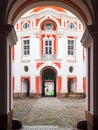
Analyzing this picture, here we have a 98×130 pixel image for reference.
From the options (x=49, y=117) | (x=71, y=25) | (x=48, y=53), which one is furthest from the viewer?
(x=71, y=25)

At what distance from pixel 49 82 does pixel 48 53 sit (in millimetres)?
4348

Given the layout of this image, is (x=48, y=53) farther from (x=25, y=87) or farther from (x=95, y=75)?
(x=95, y=75)

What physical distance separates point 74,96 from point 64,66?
3689 mm

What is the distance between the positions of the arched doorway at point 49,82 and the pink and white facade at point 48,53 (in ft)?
5.04

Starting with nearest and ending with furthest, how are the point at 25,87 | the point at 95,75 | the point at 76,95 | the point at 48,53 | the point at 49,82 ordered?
the point at 95,75 < the point at 76,95 < the point at 48,53 < the point at 25,87 < the point at 49,82

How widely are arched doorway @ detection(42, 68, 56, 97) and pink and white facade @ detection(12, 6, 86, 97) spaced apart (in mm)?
1535

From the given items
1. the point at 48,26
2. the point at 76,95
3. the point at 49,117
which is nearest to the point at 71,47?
the point at 48,26

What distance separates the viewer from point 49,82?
119 feet

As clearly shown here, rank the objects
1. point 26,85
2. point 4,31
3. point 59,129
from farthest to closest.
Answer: point 26,85
point 59,129
point 4,31

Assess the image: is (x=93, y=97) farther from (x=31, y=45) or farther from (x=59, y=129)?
(x=31, y=45)

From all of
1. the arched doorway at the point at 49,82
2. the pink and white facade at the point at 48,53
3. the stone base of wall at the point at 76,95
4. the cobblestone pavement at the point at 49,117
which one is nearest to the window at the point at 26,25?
the pink and white facade at the point at 48,53

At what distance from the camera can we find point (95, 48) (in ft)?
28.7

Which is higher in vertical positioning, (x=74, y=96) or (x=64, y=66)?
(x=64, y=66)

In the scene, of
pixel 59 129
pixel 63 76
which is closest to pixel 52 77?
pixel 63 76
